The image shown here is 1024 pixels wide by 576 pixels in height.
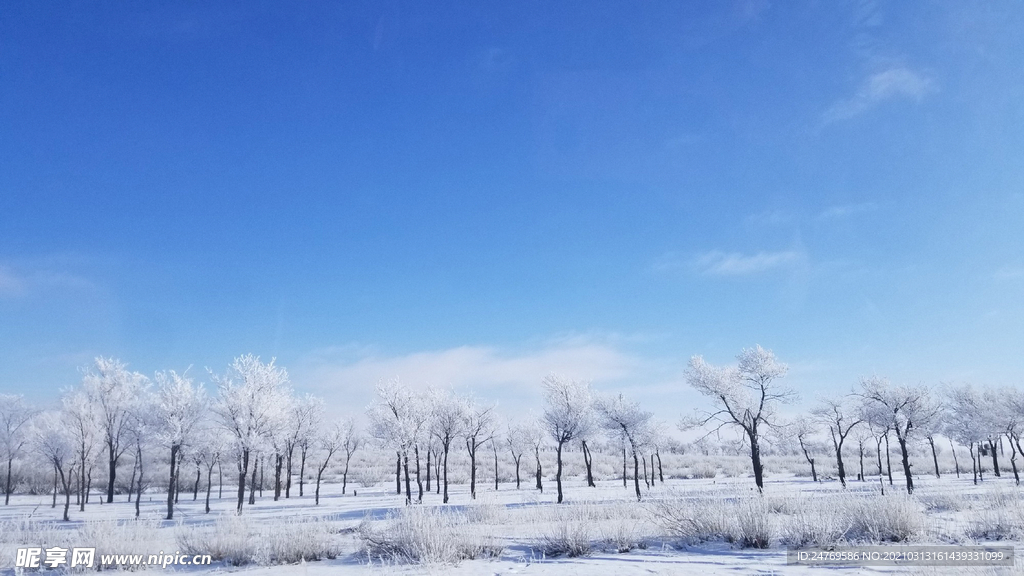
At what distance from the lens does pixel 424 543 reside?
8.62 meters

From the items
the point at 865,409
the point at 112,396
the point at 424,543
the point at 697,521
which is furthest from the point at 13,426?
the point at 865,409

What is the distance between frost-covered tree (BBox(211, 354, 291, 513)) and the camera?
34.2 meters

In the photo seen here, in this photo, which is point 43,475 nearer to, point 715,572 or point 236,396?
point 236,396

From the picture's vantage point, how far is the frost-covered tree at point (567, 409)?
4053 centimetres

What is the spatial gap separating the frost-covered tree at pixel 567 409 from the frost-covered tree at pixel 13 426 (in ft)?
165

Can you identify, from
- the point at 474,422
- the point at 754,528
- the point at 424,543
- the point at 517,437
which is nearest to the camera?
the point at 424,543

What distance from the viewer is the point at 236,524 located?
11594 millimetres

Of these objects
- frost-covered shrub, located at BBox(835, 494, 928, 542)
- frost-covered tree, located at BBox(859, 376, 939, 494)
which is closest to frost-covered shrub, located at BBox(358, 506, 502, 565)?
frost-covered shrub, located at BBox(835, 494, 928, 542)

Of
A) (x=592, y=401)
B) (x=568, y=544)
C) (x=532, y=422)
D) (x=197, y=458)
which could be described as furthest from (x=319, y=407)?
(x=568, y=544)

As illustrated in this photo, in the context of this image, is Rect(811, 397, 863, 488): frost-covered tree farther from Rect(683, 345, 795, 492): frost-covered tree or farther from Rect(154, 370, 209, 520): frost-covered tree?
Rect(154, 370, 209, 520): frost-covered tree

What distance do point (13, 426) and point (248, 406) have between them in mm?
33583

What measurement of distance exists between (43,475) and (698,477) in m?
82.4

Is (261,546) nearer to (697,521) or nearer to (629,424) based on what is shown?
(697,521)

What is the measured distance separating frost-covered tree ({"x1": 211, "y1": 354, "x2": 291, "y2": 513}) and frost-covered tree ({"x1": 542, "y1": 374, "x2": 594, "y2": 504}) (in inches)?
847
